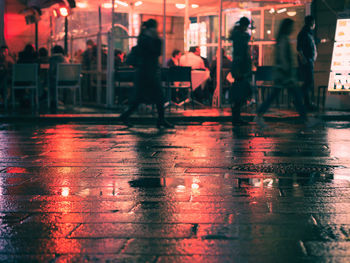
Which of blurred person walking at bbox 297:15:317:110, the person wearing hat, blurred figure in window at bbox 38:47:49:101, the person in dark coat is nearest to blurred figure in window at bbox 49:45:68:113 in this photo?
blurred figure in window at bbox 38:47:49:101

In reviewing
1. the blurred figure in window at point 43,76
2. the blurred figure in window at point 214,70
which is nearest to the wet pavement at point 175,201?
the blurred figure in window at point 214,70

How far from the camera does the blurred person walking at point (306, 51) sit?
1550 cm

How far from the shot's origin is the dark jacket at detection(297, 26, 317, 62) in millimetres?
15484

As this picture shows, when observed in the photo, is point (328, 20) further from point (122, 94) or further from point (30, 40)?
point (30, 40)

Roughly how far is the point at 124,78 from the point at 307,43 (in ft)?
16.2

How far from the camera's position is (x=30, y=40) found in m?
25.4

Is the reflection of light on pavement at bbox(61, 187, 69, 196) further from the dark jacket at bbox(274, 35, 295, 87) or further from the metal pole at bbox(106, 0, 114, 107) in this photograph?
the metal pole at bbox(106, 0, 114, 107)

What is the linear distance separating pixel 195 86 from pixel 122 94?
210 centimetres

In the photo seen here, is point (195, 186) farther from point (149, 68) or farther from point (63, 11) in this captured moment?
point (63, 11)

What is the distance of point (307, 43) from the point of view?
15.6 metres

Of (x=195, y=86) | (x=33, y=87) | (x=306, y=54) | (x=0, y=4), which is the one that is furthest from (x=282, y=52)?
(x=0, y=4)

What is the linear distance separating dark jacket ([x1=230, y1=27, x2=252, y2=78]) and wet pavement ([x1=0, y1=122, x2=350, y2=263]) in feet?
10.5

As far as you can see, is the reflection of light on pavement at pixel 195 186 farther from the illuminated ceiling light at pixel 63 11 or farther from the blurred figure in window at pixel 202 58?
the illuminated ceiling light at pixel 63 11

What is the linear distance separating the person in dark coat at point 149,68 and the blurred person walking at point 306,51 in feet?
13.3
